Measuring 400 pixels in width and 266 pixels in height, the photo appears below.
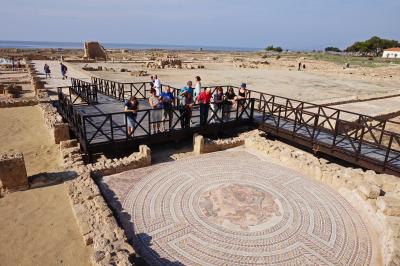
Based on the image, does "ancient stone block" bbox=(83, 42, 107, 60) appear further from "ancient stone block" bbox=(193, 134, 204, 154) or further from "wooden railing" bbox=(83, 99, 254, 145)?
"ancient stone block" bbox=(193, 134, 204, 154)

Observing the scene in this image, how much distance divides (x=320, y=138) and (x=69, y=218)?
8.97 m

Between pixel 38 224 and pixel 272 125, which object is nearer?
pixel 38 224

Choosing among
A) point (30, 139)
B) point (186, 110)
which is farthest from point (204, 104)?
point (30, 139)

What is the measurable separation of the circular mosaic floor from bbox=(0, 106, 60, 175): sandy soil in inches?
154

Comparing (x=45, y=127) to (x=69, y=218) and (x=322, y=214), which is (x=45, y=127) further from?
(x=322, y=214)

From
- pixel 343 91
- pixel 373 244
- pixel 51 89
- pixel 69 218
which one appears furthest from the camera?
pixel 343 91

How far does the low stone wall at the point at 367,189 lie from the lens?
5930mm

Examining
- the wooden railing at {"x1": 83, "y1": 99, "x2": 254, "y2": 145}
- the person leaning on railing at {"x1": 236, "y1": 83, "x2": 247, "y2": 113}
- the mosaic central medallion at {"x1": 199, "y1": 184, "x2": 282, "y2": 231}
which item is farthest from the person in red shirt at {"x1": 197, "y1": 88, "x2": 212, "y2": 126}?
the mosaic central medallion at {"x1": 199, "y1": 184, "x2": 282, "y2": 231}

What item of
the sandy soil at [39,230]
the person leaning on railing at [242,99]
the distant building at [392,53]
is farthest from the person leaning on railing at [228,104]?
the distant building at [392,53]

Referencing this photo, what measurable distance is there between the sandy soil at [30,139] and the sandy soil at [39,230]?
6.16 feet

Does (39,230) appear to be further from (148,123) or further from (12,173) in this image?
(148,123)

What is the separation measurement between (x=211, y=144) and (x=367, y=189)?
5.05 meters

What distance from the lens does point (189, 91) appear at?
11.5 m

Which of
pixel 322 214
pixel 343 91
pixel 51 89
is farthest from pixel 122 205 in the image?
pixel 343 91
